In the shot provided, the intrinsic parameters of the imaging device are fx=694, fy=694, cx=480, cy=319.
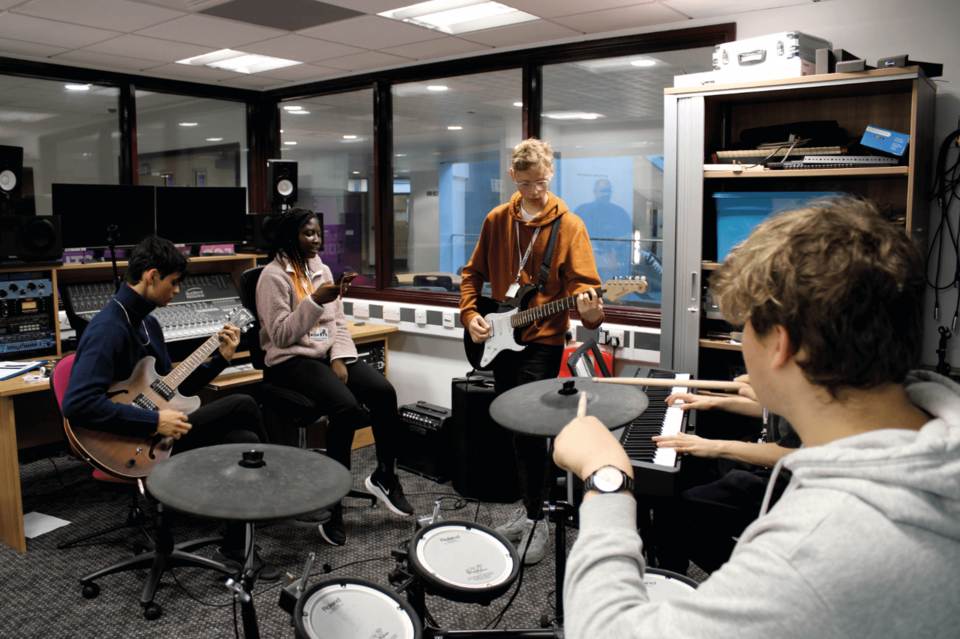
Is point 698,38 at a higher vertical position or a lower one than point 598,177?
higher

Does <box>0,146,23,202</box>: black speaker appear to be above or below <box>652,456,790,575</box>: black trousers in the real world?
above

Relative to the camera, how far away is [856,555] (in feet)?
2.07

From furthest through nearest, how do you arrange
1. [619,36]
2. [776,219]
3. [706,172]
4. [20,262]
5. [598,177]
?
[598,177] < [619,36] < [20,262] < [706,172] < [776,219]

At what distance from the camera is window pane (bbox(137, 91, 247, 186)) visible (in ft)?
15.8

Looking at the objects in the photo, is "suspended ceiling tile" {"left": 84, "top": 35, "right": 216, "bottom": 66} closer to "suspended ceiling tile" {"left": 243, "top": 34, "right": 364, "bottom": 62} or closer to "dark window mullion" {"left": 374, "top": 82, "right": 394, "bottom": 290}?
"suspended ceiling tile" {"left": 243, "top": 34, "right": 364, "bottom": 62}

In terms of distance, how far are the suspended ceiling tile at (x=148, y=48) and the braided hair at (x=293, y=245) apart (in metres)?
1.62

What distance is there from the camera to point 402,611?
1.51 metres

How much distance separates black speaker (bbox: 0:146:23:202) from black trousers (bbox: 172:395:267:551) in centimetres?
161

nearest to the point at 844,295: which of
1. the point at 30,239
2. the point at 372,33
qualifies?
the point at 372,33

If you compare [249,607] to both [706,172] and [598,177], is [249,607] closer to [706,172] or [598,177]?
[706,172]

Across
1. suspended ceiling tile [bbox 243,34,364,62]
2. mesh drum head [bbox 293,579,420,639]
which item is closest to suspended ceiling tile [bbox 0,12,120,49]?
suspended ceiling tile [bbox 243,34,364,62]

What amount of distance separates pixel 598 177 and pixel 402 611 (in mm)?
2883

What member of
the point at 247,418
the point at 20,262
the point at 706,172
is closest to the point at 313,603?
the point at 247,418

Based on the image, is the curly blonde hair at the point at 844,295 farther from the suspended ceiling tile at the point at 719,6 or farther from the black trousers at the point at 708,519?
the suspended ceiling tile at the point at 719,6
